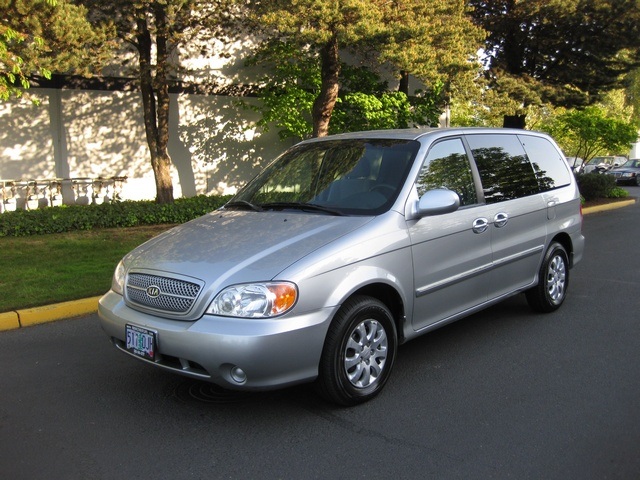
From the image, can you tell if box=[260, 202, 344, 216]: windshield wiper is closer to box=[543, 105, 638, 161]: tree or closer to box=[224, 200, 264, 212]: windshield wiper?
box=[224, 200, 264, 212]: windshield wiper

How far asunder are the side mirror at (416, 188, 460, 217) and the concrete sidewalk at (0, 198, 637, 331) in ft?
13.1

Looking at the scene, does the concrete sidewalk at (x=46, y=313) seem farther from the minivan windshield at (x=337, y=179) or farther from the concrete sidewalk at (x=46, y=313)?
the minivan windshield at (x=337, y=179)

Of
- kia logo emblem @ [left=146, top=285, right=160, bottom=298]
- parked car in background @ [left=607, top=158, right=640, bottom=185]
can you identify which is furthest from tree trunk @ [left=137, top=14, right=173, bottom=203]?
parked car in background @ [left=607, top=158, right=640, bottom=185]

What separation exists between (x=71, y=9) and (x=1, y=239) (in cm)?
385

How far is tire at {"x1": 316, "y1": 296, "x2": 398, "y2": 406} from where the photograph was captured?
393cm

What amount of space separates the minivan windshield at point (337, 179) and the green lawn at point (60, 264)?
2.80 meters

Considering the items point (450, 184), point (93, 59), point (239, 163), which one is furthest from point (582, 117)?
point (450, 184)

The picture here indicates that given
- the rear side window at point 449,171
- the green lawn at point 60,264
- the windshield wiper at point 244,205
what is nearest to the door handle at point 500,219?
the rear side window at point 449,171

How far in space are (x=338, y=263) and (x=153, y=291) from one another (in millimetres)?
1202

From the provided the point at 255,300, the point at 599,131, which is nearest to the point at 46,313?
the point at 255,300

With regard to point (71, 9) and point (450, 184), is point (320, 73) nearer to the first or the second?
point (71, 9)

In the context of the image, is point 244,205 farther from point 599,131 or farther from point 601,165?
point 601,165

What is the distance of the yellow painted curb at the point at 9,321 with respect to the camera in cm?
608

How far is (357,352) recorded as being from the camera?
4113mm
